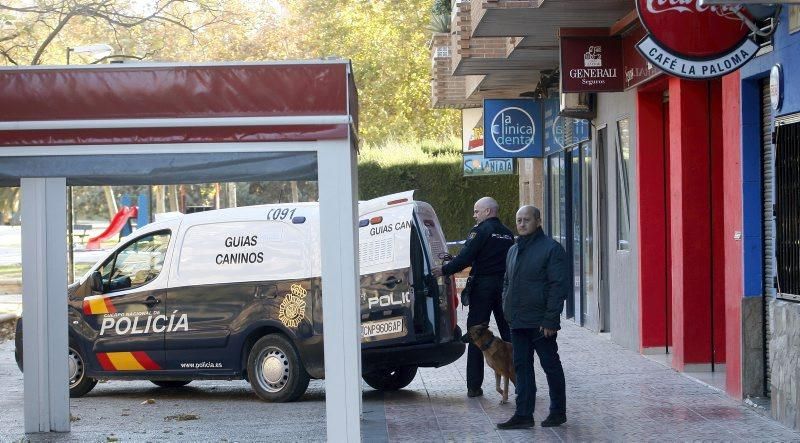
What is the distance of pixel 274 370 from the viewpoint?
1180 cm

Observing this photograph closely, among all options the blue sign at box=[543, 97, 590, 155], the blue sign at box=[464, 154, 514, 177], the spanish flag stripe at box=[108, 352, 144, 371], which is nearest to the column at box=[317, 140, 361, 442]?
the spanish flag stripe at box=[108, 352, 144, 371]

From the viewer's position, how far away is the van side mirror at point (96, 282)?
12.5 meters

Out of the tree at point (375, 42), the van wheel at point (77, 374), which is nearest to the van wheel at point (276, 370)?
the van wheel at point (77, 374)

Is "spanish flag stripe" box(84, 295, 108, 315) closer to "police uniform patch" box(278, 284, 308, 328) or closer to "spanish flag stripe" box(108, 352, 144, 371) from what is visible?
"spanish flag stripe" box(108, 352, 144, 371)

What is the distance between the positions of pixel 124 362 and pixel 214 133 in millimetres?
4578

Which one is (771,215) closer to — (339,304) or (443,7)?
(339,304)

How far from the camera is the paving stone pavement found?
31.3 feet

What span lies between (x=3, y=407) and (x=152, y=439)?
122 inches

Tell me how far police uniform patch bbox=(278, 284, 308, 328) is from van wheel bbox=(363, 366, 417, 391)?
1.25 metres

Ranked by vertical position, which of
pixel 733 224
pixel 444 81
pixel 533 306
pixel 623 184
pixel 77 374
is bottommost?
pixel 77 374

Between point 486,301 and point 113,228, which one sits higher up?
point 113,228

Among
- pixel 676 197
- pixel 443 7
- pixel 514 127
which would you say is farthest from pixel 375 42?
pixel 676 197

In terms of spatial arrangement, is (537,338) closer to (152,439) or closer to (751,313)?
(751,313)

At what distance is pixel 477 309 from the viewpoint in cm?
1128
